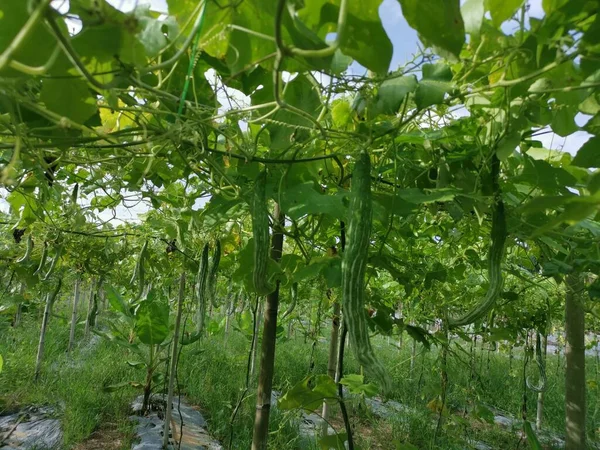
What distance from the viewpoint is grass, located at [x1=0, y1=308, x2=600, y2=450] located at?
3998mm

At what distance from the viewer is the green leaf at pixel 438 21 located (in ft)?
2.09

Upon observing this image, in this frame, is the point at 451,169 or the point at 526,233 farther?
the point at 526,233

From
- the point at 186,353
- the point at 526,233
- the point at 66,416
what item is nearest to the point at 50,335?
the point at 186,353

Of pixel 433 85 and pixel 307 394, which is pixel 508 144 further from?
pixel 307 394

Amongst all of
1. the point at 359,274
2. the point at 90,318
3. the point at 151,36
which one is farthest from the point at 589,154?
the point at 90,318

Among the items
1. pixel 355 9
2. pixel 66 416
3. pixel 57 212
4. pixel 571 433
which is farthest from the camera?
pixel 66 416

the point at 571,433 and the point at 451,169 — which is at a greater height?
the point at 451,169

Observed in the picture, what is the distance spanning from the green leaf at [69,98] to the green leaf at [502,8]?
0.71m

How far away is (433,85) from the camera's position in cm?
83

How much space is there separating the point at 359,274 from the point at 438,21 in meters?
0.43

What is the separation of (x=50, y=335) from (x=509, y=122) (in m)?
8.85

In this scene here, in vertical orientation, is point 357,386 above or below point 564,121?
below

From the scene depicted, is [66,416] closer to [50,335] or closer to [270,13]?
[270,13]

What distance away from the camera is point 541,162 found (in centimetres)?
96
